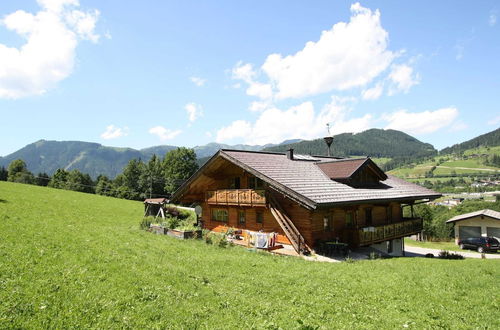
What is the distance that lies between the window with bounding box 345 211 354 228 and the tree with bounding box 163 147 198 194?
53.6 m

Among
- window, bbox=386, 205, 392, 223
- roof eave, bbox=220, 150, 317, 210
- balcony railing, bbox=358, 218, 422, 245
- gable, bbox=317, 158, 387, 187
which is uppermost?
gable, bbox=317, 158, 387, 187

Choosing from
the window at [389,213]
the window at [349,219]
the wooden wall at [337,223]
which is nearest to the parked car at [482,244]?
the window at [389,213]

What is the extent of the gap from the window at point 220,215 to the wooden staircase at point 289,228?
6.76 metres

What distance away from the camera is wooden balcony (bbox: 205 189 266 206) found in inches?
758

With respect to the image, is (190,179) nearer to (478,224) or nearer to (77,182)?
(478,224)

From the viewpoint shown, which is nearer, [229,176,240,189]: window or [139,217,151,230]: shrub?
[139,217,151,230]: shrub

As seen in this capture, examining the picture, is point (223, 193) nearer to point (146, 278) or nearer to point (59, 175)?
point (146, 278)

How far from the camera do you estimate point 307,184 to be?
717 inches

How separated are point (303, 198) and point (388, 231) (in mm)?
8943

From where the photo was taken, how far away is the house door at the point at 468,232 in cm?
3712

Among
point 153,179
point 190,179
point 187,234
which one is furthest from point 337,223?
point 153,179

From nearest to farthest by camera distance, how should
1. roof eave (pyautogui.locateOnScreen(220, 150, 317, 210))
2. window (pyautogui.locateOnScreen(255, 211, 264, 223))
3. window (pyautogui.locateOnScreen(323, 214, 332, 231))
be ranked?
1. roof eave (pyautogui.locateOnScreen(220, 150, 317, 210))
2. window (pyautogui.locateOnScreen(323, 214, 332, 231))
3. window (pyautogui.locateOnScreen(255, 211, 264, 223))

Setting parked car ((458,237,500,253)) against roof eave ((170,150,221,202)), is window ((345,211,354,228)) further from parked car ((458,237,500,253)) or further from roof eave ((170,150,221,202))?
parked car ((458,237,500,253))

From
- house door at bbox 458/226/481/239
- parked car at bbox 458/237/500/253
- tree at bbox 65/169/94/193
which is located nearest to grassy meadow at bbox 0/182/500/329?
parked car at bbox 458/237/500/253
